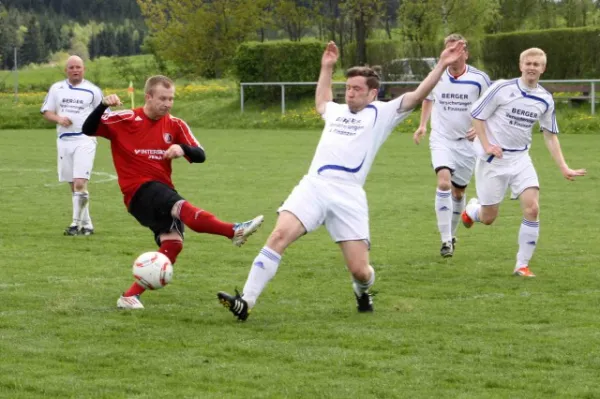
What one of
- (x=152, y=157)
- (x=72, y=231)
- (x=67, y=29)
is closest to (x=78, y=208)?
(x=72, y=231)

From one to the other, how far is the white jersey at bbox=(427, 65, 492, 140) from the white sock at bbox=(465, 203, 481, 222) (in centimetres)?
74

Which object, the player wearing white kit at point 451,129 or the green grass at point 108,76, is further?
the green grass at point 108,76

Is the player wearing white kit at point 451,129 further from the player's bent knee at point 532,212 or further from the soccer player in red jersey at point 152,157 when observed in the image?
the soccer player in red jersey at point 152,157

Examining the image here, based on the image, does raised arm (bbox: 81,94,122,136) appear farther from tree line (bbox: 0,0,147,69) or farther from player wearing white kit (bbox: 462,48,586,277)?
tree line (bbox: 0,0,147,69)

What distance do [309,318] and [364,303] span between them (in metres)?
0.49

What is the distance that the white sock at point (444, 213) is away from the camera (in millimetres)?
11672

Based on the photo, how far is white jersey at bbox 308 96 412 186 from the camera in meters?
8.10

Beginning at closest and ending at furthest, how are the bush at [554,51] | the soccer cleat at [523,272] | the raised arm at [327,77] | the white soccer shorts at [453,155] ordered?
the raised arm at [327,77], the soccer cleat at [523,272], the white soccer shorts at [453,155], the bush at [554,51]

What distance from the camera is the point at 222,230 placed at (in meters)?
8.21

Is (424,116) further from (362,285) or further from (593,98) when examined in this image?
(593,98)

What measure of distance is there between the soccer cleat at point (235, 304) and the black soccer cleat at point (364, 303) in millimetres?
912

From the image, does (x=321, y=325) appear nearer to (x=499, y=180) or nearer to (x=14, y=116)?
(x=499, y=180)

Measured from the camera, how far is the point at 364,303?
8414 millimetres

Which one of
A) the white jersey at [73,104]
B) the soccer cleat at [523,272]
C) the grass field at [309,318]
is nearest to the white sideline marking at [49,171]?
the grass field at [309,318]
